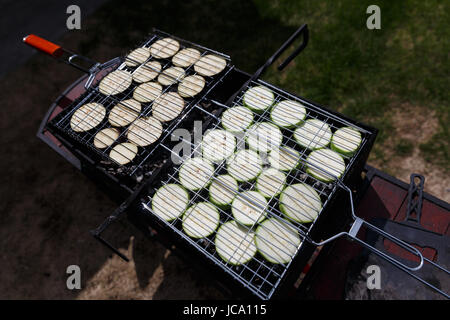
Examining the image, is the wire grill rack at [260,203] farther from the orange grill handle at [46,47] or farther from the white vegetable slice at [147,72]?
the orange grill handle at [46,47]

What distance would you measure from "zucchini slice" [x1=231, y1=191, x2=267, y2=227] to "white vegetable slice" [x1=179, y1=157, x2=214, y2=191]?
0.36m

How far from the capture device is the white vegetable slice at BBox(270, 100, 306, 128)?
10.4 feet

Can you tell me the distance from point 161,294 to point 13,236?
2971 millimetres

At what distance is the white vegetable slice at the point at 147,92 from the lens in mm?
3545

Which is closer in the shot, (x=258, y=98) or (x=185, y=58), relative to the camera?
(x=258, y=98)

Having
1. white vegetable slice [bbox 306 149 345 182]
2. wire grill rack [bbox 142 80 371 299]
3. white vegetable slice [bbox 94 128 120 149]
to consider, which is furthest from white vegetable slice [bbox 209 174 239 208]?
white vegetable slice [bbox 94 128 120 149]

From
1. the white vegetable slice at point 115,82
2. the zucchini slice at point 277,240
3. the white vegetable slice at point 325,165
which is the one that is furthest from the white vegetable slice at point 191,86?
the zucchini slice at point 277,240

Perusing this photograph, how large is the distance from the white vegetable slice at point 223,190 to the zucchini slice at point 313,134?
32.5 inches

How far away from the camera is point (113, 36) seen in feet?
25.0

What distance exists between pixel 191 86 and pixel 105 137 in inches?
45.2

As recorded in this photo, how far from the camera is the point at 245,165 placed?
118 inches

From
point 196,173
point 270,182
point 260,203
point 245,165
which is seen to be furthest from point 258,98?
point 260,203

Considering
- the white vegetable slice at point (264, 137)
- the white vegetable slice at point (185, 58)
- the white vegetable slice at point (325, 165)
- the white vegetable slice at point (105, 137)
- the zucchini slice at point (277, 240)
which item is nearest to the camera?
the zucchini slice at point (277, 240)

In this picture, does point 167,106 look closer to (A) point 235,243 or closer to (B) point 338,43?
(A) point 235,243
